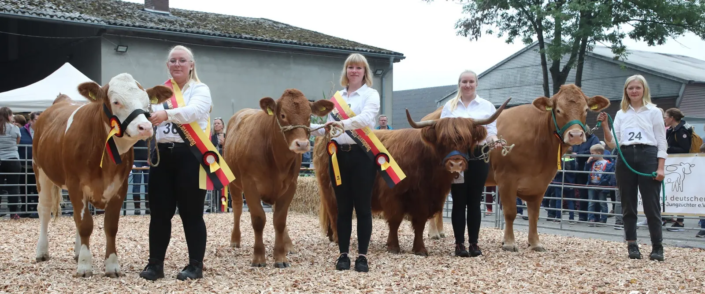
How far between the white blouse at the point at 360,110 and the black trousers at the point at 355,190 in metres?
0.13

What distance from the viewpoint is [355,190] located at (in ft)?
17.1

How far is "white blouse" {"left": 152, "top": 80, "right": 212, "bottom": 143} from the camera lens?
4.60 meters

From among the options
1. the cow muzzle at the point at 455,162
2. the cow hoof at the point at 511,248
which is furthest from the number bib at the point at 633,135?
the cow muzzle at the point at 455,162

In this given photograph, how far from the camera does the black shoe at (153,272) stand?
189 inches

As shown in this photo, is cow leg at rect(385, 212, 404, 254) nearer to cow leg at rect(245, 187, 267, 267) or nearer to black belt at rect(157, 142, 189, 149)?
cow leg at rect(245, 187, 267, 267)

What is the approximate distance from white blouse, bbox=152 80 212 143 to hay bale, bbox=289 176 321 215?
620 centimetres

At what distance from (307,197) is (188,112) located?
6839 mm

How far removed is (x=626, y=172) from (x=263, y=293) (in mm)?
3819

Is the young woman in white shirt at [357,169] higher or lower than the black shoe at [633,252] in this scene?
higher

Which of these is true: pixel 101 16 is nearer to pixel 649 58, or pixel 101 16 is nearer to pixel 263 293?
pixel 263 293

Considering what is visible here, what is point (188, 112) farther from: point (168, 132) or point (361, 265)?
point (361, 265)

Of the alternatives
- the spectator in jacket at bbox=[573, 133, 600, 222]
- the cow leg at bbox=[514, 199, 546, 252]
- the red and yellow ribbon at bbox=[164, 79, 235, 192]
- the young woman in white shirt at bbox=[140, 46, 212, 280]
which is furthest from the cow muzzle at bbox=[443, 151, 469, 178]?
the spectator in jacket at bbox=[573, 133, 600, 222]

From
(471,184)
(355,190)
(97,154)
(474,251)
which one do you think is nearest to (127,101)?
(97,154)

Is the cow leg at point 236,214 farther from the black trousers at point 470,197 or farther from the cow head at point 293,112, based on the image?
the black trousers at point 470,197
